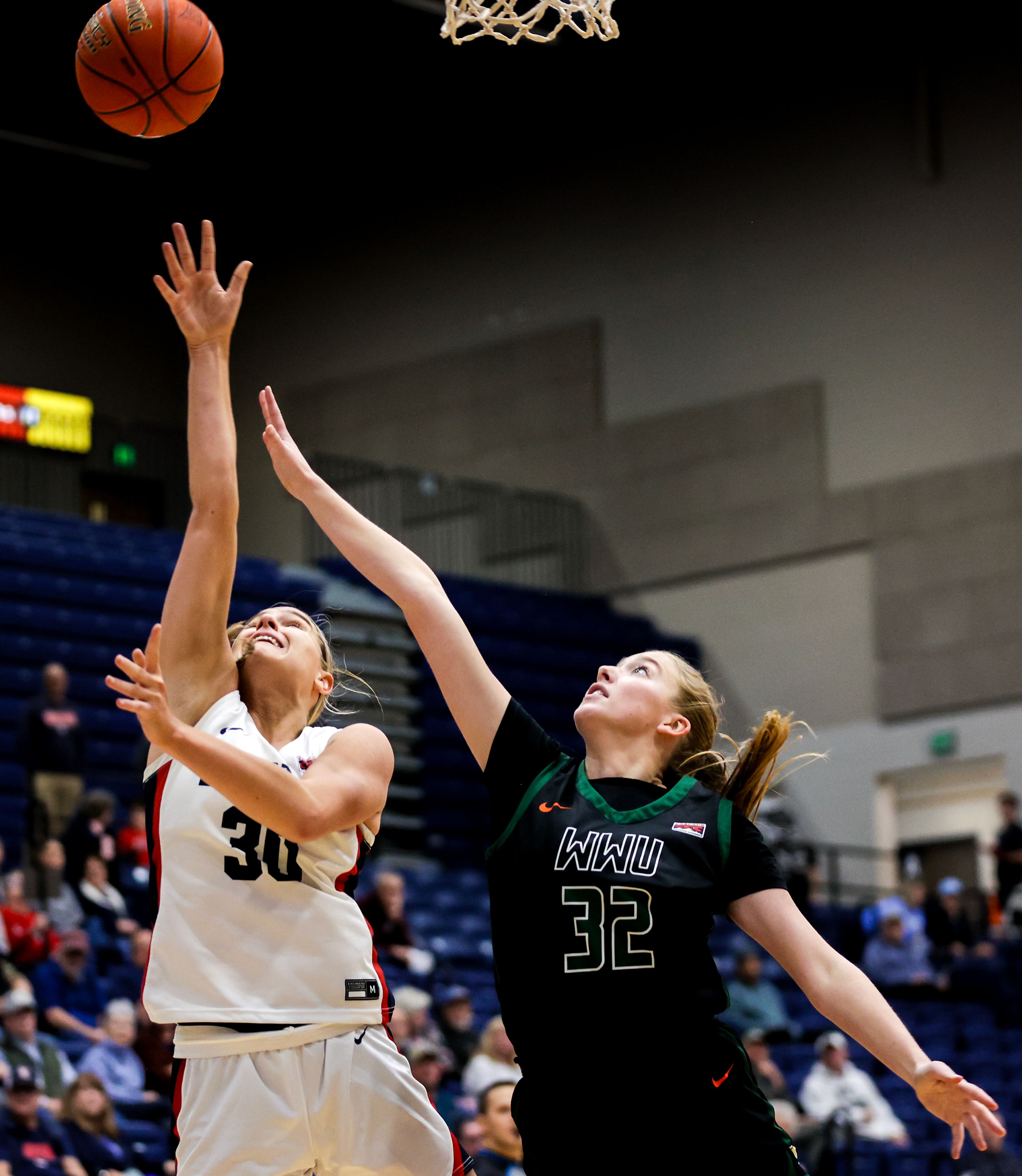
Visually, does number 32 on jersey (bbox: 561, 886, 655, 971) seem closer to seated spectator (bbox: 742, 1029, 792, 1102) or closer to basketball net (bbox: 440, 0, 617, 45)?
basketball net (bbox: 440, 0, 617, 45)

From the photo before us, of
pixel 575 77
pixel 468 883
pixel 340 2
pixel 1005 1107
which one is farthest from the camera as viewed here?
pixel 575 77

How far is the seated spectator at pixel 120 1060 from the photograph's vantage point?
8938mm

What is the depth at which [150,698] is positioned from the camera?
9.98 feet

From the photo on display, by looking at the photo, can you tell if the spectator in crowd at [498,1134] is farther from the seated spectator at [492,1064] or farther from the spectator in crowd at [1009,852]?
the spectator in crowd at [1009,852]

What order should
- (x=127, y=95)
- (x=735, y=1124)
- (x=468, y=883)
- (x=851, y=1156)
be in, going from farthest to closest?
(x=468, y=883)
(x=851, y=1156)
(x=127, y=95)
(x=735, y=1124)

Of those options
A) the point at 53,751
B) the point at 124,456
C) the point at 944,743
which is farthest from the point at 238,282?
the point at 124,456

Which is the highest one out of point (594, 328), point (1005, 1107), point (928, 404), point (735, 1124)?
point (594, 328)

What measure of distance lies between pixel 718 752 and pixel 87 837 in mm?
7876

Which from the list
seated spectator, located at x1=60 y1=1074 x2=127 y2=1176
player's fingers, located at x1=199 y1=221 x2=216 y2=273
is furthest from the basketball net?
seated spectator, located at x1=60 y1=1074 x2=127 y2=1176

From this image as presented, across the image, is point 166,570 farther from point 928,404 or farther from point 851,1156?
point 851,1156

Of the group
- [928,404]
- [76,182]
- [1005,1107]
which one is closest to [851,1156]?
[1005,1107]

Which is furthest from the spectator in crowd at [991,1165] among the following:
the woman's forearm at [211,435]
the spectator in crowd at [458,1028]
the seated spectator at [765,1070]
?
the woman's forearm at [211,435]

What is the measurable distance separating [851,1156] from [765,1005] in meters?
3.16

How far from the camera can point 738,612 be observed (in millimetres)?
18844
